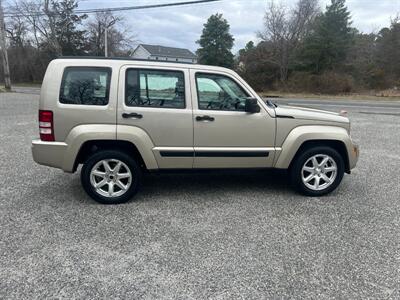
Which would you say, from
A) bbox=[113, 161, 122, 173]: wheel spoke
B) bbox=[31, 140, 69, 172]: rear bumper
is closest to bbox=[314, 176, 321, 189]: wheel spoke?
bbox=[113, 161, 122, 173]: wheel spoke

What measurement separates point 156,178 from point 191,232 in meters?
1.96

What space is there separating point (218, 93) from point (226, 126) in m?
0.46

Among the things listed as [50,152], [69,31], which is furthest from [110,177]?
[69,31]

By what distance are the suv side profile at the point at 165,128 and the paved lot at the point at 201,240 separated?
0.46m

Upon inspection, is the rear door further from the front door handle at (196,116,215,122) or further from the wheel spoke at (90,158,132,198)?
the wheel spoke at (90,158,132,198)

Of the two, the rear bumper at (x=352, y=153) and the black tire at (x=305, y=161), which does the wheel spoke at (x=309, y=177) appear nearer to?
the black tire at (x=305, y=161)

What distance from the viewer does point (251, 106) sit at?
4055 millimetres

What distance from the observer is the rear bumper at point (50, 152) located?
3838mm

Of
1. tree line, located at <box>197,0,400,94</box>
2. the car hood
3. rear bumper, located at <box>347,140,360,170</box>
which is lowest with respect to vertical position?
rear bumper, located at <box>347,140,360,170</box>

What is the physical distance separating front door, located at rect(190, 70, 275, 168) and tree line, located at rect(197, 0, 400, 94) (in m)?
33.1

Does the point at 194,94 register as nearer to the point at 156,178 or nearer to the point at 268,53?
the point at 156,178

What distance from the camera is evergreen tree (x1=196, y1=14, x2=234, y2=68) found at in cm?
4266

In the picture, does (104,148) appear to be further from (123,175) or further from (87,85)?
(87,85)

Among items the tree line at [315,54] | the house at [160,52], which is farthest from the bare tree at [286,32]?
the house at [160,52]
